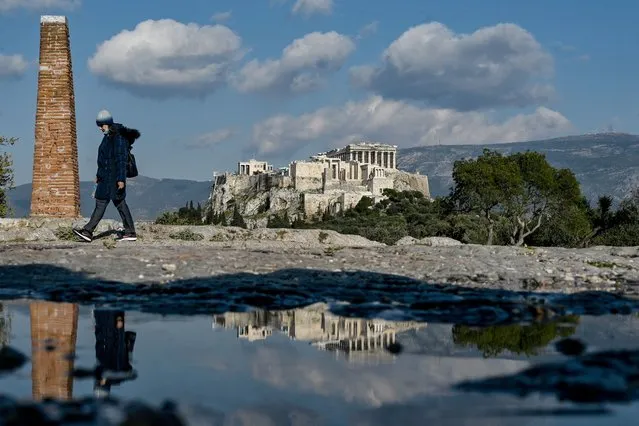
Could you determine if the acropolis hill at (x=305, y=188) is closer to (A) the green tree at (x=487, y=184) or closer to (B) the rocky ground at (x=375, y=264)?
(A) the green tree at (x=487, y=184)

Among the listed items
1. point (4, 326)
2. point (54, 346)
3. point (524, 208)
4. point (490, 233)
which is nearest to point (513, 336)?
point (54, 346)

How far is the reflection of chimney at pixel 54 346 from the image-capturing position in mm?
3572

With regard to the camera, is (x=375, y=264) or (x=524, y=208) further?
(x=524, y=208)

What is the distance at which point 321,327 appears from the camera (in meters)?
5.95

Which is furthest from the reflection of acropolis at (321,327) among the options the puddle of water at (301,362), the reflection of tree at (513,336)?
the reflection of tree at (513,336)

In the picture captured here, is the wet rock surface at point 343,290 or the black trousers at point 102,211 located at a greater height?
the black trousers at point 102,211

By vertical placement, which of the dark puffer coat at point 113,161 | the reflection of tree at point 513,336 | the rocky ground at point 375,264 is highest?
the dark puffer coat at point 113,161

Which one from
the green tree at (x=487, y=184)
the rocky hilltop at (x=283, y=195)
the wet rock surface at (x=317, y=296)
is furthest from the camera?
the rocky hilltop at (x=283, y=195)

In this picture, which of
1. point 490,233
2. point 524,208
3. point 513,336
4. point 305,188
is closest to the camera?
point 513,336

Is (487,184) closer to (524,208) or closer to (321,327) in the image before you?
(524,208)

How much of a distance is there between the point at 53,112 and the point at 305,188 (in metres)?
143

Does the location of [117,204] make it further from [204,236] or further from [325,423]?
[325,423]

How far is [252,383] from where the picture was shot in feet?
12.7

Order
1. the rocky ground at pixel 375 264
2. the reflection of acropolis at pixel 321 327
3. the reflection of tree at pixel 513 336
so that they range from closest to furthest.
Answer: the reflection of tree at pixel 513 336
the reflection of acropolis at pixel 321 327
the rocky ground at pixel 375 264
